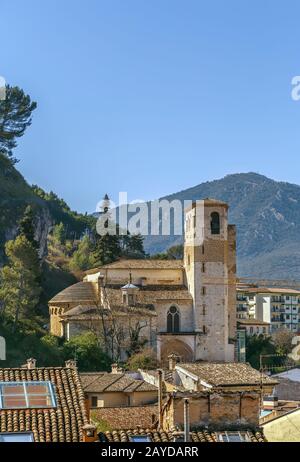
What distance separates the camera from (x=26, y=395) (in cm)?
1741

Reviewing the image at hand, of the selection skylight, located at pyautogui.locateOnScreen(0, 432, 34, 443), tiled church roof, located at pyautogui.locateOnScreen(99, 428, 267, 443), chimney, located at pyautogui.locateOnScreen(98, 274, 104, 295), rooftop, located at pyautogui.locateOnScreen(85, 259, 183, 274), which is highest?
rooftop, located at pyautogui.locateOnScreen(85, 259, 183, 274)

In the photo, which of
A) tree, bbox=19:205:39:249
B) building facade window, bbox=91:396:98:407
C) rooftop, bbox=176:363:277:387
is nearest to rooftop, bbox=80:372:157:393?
building facade window, bbox=91:396:98:407

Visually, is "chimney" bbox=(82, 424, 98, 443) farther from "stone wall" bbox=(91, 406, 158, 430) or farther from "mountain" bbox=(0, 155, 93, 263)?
"mountain" bbox=(0, 155, 93, 263)

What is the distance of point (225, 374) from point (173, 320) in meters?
23.5

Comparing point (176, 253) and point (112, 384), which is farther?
point (176, 253)

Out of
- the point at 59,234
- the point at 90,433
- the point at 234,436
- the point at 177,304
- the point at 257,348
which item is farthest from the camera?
the point at 59,234

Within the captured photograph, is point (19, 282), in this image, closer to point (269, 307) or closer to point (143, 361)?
point (143, 361)

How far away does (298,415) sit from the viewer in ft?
52.5

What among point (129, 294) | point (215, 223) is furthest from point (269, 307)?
point (129, 294)

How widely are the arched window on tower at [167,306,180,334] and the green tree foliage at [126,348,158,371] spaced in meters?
3.96

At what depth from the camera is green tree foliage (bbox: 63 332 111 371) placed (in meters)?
A: 54.3
